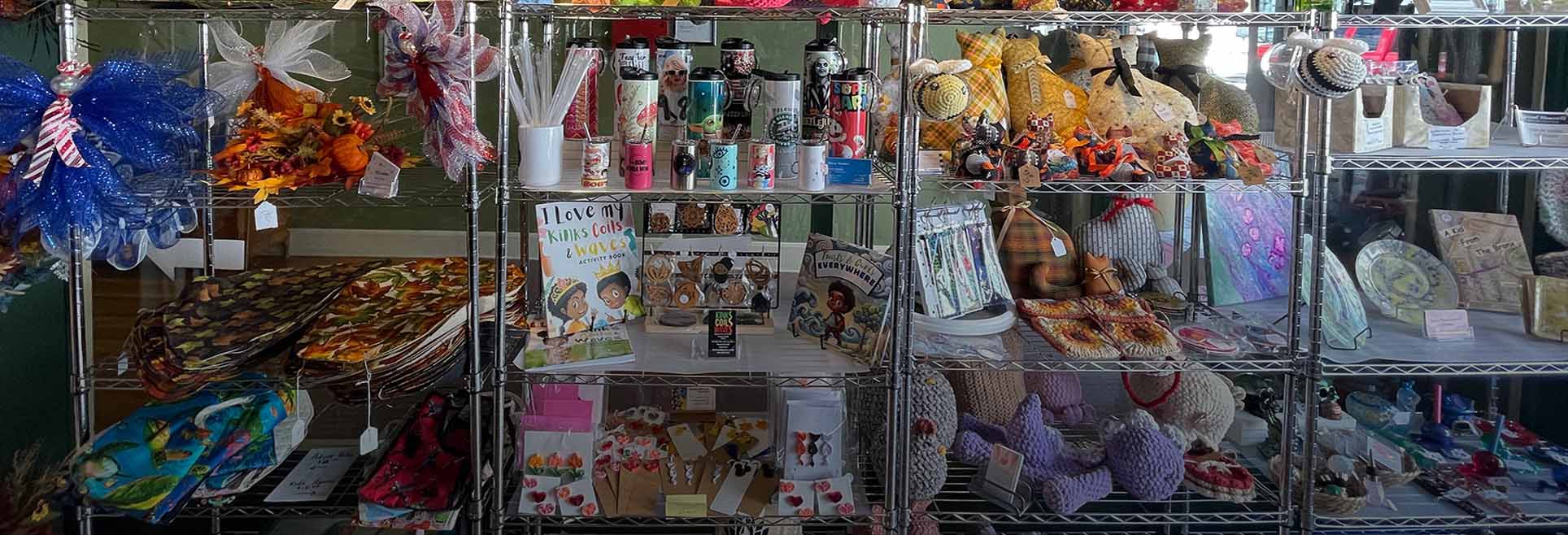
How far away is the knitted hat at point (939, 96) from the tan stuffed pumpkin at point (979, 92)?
0.37 meters

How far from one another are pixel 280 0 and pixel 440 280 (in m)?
0.60

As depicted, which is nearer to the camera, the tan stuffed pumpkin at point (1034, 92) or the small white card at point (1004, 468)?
the small white card at point (1004, 468)

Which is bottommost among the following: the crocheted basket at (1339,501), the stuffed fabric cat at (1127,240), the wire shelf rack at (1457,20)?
the crocheted basket at (1339,501)

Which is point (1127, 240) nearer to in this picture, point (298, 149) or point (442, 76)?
point (442, 76)

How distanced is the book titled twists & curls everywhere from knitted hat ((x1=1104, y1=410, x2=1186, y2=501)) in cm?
57

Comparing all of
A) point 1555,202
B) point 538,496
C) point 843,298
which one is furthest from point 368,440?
point 1555,202

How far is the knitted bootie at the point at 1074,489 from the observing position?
2.37 metres

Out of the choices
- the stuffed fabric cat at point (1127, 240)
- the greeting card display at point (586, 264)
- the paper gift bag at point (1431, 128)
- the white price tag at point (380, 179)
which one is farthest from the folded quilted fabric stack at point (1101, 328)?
the white price tag at point (380, 179)

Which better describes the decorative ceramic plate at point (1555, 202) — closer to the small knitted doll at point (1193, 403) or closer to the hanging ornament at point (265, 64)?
the small knitted doll at point (1193, 403)

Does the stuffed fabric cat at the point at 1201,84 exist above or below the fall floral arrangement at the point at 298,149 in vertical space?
above

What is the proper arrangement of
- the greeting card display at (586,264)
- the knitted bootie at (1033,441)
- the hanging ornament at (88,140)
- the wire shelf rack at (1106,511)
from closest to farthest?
the hanging ornament at (88,140)
the greeting card display at (586,264)
the wire shelf rack at (1106,511)
the knitted bootie at (1033,441)

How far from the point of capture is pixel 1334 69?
6.89ft

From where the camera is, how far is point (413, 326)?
221cm

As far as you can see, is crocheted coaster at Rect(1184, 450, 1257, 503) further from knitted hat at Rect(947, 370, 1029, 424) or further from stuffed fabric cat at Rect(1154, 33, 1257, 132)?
stuffed fabric cat at Rect(1154, 33, 1257, 132)
